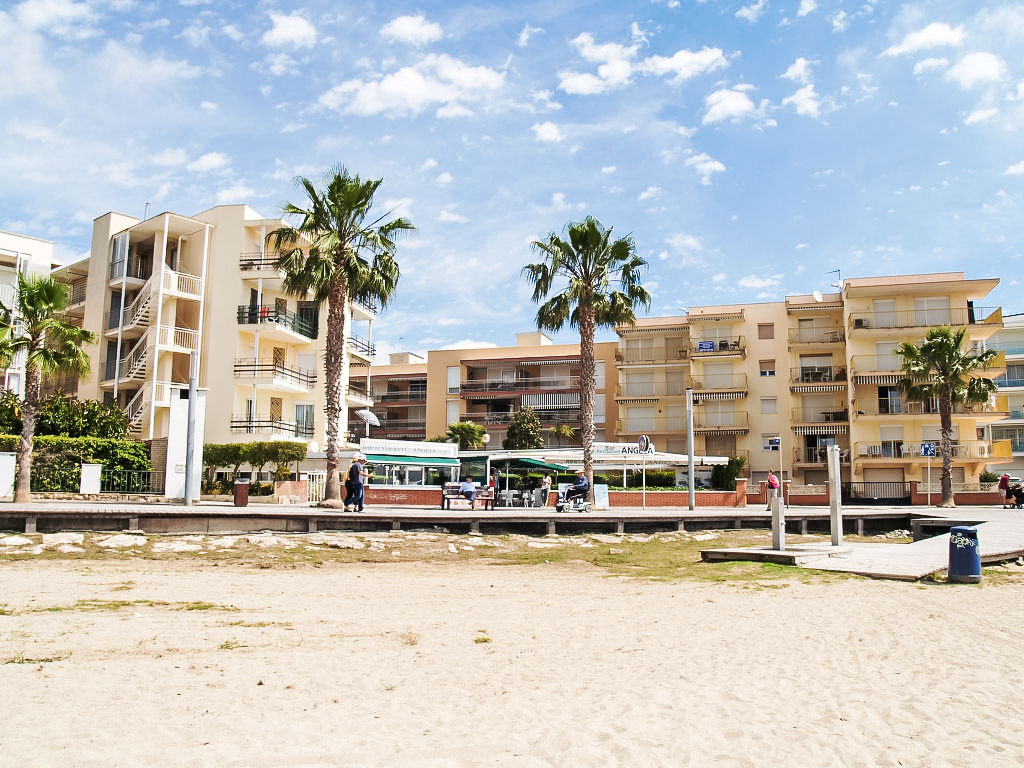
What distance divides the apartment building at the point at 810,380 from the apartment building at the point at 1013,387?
358 inches

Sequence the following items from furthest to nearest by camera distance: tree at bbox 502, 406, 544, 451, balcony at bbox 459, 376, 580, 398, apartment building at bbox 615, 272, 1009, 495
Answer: balcony at bbox 459, 376, 580, 398 < tree at bbox 502, 406, 544, 451 < apartment building at bbox 615, 272, 1009, 495

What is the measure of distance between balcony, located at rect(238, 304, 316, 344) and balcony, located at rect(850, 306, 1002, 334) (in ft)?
112

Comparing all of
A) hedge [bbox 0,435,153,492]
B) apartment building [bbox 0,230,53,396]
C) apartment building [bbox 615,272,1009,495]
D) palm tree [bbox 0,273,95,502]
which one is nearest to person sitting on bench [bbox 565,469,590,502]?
hedge [bbox 0,435,153,492]

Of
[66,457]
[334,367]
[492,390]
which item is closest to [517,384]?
[492,390]

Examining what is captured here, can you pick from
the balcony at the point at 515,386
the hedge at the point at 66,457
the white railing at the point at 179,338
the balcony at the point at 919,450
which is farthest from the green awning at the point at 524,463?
the balcony at the point at 515,386

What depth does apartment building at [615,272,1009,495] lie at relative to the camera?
49.6 meters

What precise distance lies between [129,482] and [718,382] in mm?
39897

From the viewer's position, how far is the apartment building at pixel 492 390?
61969mm

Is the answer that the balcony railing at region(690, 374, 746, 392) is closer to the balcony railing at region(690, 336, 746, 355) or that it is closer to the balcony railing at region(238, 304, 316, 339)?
the balcony railing at region(690, 336, 746, 355)

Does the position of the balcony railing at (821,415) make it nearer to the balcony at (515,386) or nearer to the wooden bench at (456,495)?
the balcony at (515,386)

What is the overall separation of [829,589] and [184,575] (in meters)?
9.92

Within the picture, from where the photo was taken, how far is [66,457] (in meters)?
27.7

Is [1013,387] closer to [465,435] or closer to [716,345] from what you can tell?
[716,345]

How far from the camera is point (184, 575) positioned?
500 inches
